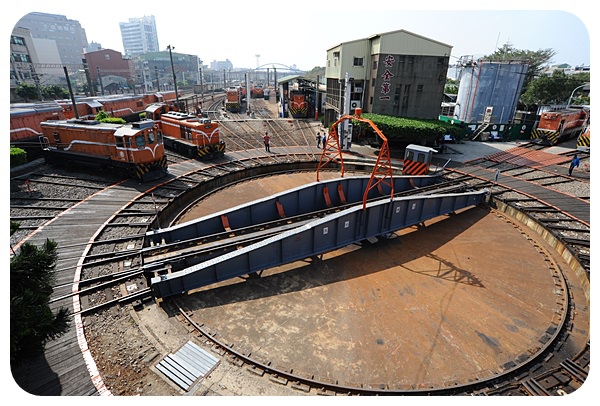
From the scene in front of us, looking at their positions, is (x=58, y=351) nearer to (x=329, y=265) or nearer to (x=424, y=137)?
(x=329, y=265)

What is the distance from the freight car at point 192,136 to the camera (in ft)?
70.4

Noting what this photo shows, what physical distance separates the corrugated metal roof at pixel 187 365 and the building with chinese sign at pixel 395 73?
23.7 meters

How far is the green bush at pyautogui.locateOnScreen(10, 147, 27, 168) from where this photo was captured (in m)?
17.3

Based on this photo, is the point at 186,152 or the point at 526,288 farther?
the point at 186,152

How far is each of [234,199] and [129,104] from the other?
1178 inches

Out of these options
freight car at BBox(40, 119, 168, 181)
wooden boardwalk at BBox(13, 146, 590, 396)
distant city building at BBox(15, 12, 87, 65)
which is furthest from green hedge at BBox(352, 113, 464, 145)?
distant city building at BBox(15, 12, 87, 65)

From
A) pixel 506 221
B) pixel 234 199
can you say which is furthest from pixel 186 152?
pixel 506 221

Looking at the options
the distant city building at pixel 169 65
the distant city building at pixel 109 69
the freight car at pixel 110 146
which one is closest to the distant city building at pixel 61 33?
the distant city building at pixel 169 65

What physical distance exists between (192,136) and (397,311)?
19462mm

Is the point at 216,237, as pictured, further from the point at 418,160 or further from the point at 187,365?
the point at 418,160

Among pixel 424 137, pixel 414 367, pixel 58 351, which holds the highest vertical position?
pixel 424 137

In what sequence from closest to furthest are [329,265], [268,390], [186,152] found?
[268,390], [329,265], [186,152]

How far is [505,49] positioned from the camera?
50.2 metres

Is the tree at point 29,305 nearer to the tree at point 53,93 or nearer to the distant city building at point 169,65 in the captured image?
the tree at point 53,93
